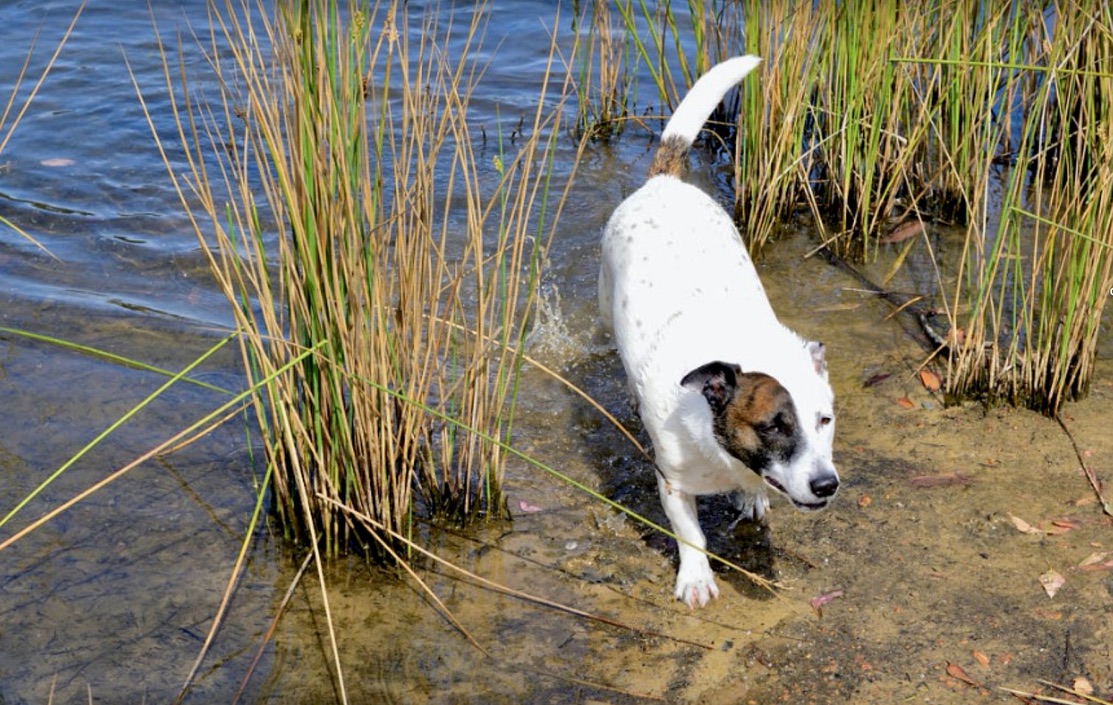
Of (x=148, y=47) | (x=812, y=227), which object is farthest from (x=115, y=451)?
(x=148, y=47)

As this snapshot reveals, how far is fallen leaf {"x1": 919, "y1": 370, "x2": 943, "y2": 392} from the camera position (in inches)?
213

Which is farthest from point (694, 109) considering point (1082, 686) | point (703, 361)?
point (1082, 686)

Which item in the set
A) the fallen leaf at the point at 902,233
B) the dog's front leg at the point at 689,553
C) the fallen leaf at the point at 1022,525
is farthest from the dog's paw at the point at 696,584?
the fallen leaf at the point at 902,233

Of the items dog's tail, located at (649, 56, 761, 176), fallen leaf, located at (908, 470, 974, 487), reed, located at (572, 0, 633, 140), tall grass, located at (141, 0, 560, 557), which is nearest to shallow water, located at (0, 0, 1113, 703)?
fallen leaf, located at (908, 470, 974, 487)

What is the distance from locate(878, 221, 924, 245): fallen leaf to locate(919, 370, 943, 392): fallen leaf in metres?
1.48

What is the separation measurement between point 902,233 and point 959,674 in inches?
139

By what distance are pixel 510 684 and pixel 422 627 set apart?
1.33ft

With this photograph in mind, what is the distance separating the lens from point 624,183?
26.3 ft

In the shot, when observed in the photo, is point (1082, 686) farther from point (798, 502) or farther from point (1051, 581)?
point (798, 502)

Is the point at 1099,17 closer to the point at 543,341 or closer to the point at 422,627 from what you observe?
the point at 543,341

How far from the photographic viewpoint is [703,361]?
4227 mm

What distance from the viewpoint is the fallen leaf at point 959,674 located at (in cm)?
373

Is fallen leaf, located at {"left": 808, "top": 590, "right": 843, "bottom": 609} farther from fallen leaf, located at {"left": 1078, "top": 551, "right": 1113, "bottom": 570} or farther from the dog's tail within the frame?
the dog's tail

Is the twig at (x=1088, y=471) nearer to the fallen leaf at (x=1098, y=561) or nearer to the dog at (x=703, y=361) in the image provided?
the fallen leaf at (x=1098, y=561)
